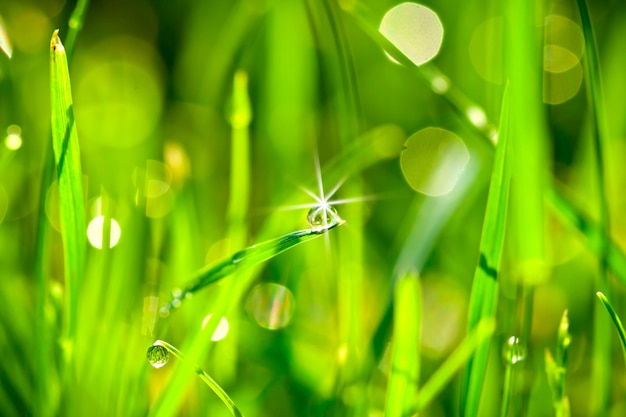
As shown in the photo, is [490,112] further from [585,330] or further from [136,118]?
[136,118]

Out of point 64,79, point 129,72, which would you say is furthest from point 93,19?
point 64,79

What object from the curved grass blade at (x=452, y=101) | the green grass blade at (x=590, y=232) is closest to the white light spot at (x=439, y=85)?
the curved grass blade at (x=452, y=101)

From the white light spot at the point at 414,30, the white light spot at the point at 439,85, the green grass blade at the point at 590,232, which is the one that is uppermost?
the white light spot at the point at 414,30

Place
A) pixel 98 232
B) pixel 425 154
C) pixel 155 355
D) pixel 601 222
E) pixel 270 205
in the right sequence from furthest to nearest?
pixel 425 154 → pixel 270 205 → pixel 98 232 → pixel 601 222 → pixel 155 355

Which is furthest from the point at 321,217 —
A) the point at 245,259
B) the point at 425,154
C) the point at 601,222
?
the point at 425,154

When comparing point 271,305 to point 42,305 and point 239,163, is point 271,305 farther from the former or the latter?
point 42,305

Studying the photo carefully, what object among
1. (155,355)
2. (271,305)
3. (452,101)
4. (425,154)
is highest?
(425,154)

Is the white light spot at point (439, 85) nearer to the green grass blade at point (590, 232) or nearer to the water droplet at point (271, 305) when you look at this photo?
the green grass blade at point (590, 232)
